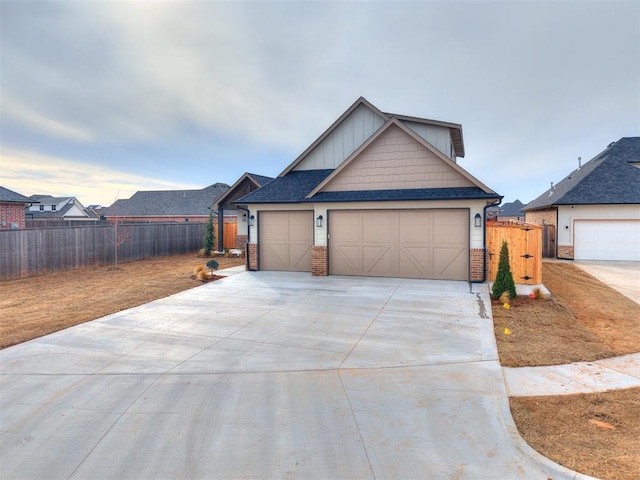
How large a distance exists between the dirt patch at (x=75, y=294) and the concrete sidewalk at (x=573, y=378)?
27.9 feet

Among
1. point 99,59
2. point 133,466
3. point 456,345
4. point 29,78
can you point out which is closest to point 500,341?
point 456,345

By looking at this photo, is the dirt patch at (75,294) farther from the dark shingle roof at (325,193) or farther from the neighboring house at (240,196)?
the neighboring house at (240,196)

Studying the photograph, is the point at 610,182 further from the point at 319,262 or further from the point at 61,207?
the point at 61,207

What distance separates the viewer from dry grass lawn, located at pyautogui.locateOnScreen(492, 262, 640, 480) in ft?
10.7

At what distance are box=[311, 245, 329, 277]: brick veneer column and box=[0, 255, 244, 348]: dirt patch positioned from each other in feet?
14.4

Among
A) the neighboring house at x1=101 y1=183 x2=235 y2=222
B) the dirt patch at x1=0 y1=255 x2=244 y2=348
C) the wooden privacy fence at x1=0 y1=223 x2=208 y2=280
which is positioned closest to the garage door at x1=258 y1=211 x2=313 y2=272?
the dirt patch at x1=0 y1=255 x2=244 y2=348

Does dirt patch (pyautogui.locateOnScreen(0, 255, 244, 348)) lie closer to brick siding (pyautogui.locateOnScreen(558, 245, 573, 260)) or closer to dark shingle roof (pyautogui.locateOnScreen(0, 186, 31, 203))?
dark shingle roof (pyautogui.locateOnScreen(0, 186, 31, 203))

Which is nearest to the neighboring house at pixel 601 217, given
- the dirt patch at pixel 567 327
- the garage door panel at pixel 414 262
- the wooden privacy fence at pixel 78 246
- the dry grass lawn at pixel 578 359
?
the dry grass lawn at pixel 578 359

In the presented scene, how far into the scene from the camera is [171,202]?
45.0m

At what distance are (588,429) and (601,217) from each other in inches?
790

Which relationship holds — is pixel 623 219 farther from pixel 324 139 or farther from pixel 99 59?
pixel 99 59

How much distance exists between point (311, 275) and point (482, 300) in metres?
6.45

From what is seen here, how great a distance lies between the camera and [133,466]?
314cm

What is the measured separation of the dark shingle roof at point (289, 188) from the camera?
14492mm
